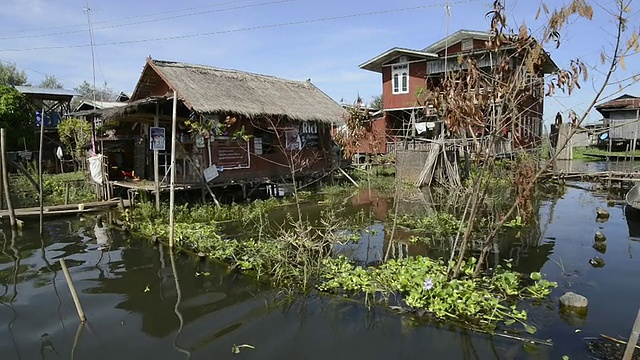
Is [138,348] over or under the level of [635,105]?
under

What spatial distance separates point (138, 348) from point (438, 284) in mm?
3565

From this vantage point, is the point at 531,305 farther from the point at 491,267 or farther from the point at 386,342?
the point at 386,342

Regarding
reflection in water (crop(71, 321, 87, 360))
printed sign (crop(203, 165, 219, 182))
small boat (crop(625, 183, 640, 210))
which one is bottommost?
reflection in water (crop(71, 321, 87, 360))

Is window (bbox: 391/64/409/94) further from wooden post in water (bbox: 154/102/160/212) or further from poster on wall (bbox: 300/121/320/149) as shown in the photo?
wooden post in water (bbox: 154/102/160/212)

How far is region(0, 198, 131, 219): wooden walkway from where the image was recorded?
10.8 metres

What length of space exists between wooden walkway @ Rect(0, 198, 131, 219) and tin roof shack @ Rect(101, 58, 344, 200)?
1.62 m

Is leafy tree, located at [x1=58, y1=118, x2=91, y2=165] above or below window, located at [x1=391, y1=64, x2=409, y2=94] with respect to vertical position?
below

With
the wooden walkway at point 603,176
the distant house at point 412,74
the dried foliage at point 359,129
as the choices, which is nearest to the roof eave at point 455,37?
the distant house at point 412,74

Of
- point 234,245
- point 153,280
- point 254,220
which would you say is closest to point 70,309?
point 153,280

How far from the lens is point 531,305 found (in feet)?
18.2

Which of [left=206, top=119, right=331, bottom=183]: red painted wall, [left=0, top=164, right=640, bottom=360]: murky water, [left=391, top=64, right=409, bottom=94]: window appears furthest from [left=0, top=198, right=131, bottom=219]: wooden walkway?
[left=391, top=64, right=409, bottom=94]: window

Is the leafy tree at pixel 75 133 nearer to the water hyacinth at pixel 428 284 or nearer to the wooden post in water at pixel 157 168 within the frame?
the wooden post in water at pixel 157 168

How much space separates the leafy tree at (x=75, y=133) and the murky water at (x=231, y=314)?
11667 mm

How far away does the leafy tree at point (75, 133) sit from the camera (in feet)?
62.8
